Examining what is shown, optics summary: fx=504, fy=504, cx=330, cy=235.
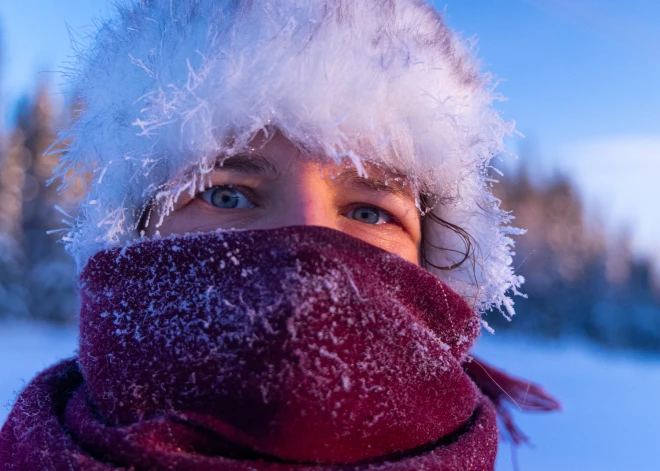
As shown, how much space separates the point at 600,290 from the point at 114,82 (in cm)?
2084

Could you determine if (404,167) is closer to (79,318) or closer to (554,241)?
(79,318)

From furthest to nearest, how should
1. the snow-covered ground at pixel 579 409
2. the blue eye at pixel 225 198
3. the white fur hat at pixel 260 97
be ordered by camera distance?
1. the snow-covered ground at pixel 579 409
2. the blue eye at pixel 225 198
3. the white fur hat at pixel 260 97

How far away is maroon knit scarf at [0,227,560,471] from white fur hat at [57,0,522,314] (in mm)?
208

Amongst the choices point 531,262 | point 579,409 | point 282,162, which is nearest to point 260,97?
point 282,162

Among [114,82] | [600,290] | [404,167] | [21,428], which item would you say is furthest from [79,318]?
[600,290]

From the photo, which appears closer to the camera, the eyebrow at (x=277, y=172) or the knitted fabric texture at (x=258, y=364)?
the knitted fabric texture at (x=258, y=364)

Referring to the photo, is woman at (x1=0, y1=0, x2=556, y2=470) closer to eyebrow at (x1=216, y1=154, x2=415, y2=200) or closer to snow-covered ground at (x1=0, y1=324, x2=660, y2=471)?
eyebrow at (x1=216, y1=154, x2=415, y2=200)

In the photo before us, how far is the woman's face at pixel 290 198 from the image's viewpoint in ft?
3.67

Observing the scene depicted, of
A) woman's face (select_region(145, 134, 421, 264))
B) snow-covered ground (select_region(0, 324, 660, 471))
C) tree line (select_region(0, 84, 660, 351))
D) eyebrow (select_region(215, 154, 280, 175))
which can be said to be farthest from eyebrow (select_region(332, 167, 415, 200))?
tree line (select_region(0, 84, 660, 351))

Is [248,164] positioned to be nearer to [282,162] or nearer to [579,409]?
[282,162]

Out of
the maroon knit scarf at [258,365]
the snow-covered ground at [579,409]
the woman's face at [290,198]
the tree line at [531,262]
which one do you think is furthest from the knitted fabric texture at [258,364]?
the tree line at [531,262]

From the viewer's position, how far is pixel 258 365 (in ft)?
2.88

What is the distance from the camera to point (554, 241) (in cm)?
2028

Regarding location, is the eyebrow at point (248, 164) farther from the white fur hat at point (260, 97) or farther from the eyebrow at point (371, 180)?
the eyebrow at point (371, 180)
